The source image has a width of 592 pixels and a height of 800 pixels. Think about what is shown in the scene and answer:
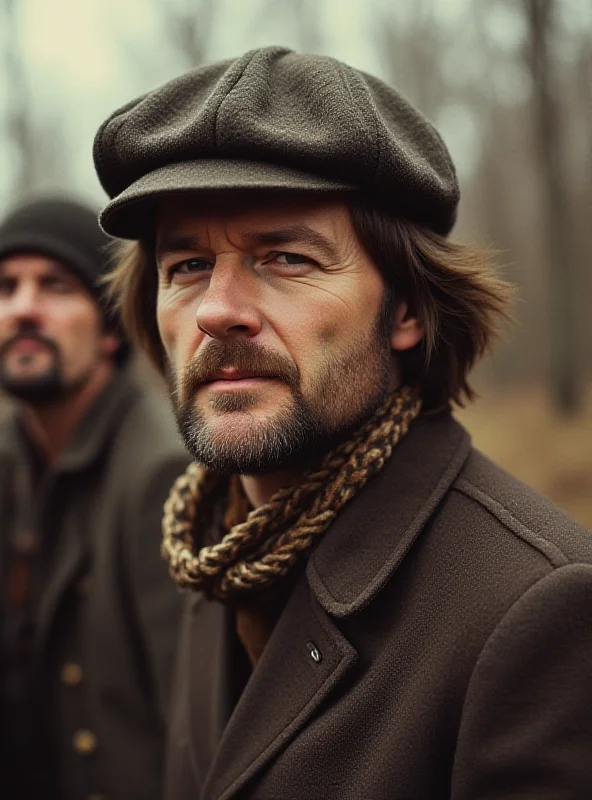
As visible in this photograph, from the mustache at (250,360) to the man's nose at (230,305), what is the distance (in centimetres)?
3

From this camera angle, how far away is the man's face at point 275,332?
172 centimetres

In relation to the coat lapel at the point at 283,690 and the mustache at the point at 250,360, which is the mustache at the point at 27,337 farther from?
A: the coat lapel at the point at 283,690

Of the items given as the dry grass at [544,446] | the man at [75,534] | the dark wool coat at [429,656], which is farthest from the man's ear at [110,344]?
the dry grass at [544,446]

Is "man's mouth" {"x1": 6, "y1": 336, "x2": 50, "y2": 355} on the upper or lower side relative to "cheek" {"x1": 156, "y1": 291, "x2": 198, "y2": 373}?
lower

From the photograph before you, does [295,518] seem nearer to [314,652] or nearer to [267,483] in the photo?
[267,483]

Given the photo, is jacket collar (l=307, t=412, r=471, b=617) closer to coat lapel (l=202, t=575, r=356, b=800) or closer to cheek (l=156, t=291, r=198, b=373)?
coat lapel (l=202, t=575, r=356, b=800)

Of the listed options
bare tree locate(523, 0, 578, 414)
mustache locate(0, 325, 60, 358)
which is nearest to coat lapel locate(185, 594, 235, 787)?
mustache locate(0, 325, 60, 358)

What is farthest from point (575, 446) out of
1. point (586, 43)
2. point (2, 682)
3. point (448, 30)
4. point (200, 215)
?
point (448, 30)

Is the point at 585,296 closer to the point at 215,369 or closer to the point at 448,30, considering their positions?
the point at 448,30

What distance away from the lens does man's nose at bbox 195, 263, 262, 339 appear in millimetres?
1692

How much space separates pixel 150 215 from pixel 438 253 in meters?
0.79

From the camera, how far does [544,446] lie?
10.1 m

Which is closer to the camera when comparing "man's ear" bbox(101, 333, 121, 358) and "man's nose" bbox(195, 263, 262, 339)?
"man's nose" bbox(195, 263, 262, 339)

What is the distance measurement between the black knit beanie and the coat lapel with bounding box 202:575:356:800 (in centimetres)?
196
